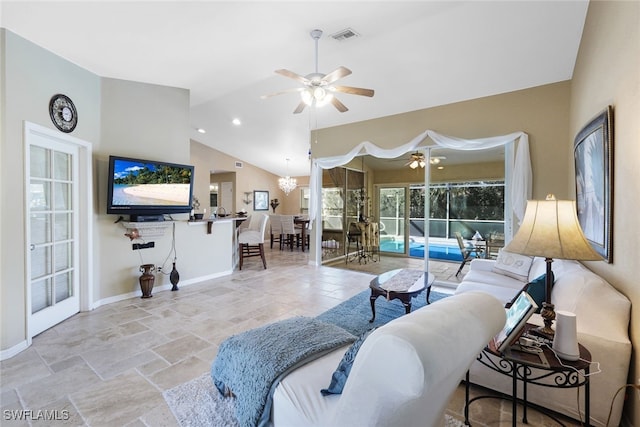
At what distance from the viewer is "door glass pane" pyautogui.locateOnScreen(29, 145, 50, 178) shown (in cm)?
300

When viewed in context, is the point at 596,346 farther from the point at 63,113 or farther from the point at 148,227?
the point at 63,113

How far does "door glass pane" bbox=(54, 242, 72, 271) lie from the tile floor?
0.64 m

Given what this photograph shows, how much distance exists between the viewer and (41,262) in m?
3.16

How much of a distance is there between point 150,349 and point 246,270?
3.22 metres

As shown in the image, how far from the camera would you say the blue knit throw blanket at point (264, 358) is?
157cm

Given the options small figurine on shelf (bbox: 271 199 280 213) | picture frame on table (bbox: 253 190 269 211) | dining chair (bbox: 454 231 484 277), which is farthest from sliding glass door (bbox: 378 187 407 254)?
picture frame on table (bbox: 253 190 269 211)

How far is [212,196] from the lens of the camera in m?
10.8

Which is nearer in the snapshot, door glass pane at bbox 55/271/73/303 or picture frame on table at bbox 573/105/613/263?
picture frame on table at bbox 573/105/613/263

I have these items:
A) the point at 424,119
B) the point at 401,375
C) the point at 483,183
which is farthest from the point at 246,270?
the point at 401,375

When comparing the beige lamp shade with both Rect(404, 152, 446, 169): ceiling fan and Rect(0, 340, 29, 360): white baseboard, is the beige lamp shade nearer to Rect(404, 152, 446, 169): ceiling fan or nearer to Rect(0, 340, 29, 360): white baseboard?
Rect(404, 152, 446, 169): ceiling fan

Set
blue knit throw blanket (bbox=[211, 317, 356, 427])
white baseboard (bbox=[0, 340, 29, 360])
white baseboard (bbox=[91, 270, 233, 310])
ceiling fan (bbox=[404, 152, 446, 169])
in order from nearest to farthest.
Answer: blue knit throw blanket (bbox=[211, 317, 356, 427]), white baseboard (bbox=[0, 340, 29, 360]), white baseboard (bbox=[91, 270, 233, 310]), ceiling fan (bbox=[404, 152, 446, 169])

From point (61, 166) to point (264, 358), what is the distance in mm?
3532

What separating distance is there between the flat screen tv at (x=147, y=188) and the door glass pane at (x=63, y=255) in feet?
2.02

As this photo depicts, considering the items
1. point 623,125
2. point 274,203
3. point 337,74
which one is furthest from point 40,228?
point 274,203
